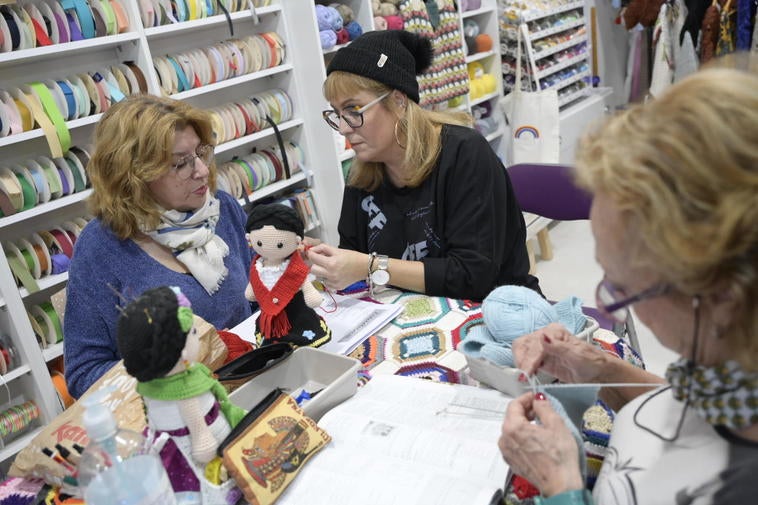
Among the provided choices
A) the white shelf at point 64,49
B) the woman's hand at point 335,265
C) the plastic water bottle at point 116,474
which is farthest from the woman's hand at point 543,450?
the white shelf at point 64,49

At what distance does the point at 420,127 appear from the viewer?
6.15ft

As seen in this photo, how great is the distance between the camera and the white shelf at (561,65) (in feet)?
14.2

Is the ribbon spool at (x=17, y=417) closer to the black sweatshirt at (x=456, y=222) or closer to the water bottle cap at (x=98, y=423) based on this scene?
the black sweatshirt at (x=456, y=222)

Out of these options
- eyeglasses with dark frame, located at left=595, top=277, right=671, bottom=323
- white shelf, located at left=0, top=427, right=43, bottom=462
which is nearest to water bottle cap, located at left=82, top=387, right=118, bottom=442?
eyeglasses with dark frame, located at left=595, top=277, right=671, bottom=323

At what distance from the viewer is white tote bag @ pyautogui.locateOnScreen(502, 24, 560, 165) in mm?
4020

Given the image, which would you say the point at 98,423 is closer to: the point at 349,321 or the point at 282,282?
the point at 282,282

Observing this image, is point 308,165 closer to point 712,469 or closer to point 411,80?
point 411,80

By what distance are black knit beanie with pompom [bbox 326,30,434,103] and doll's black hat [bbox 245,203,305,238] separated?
638mm

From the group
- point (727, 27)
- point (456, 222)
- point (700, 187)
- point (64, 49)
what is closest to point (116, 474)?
point (700, 187)

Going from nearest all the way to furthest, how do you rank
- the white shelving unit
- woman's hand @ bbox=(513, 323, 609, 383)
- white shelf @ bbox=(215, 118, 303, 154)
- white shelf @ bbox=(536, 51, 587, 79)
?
woman's hand @ bbox=(513, 323, 609, 383) → the white shelving unit → white shelf @ bbox=(215, 118, 303, 154) → white shelf @ bbox=(536, 51, 587, 79)

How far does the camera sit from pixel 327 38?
3.11m

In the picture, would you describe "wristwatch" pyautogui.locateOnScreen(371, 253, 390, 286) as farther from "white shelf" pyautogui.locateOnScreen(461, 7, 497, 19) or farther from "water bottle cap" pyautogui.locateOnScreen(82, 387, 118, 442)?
"white shelf" pyautogui.locateOnScreen(461, 7, 497, 19)

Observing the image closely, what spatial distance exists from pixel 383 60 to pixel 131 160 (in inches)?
30.5

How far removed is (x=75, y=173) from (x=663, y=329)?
232cm
